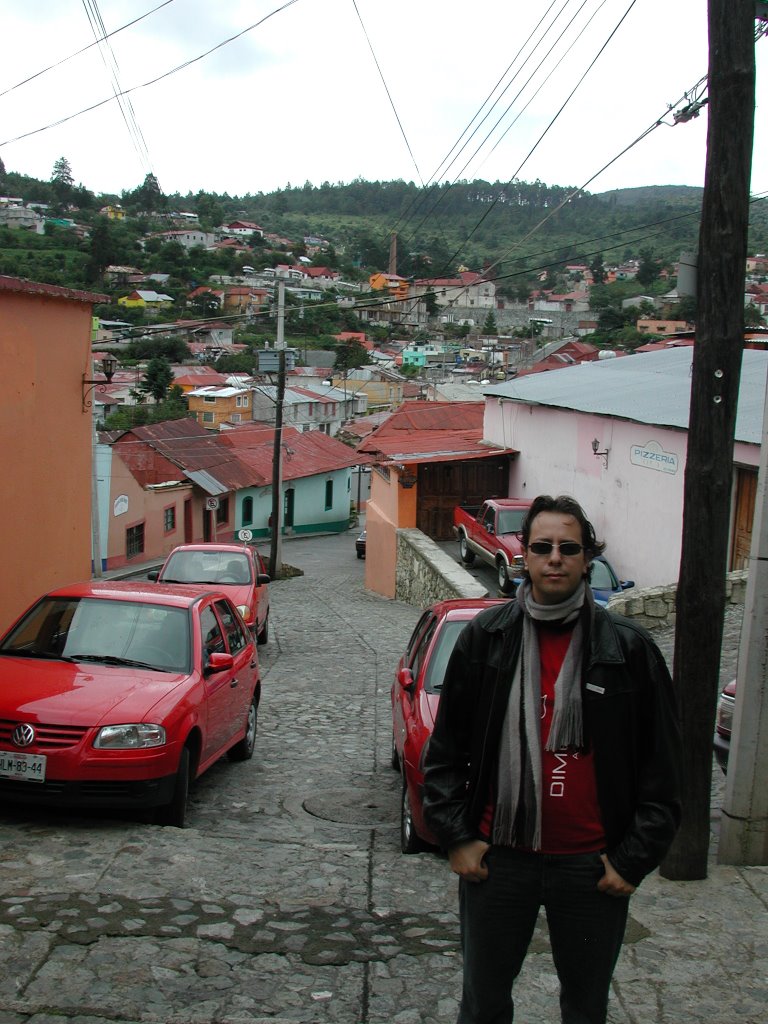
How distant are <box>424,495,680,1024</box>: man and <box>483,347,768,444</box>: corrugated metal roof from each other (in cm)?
1168

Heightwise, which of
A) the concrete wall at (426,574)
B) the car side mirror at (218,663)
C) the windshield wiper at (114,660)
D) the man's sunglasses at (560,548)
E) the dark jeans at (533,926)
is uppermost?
the man's sunglasses at (560,548)

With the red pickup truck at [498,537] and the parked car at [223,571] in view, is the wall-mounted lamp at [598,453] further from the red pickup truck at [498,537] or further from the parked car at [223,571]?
the parked car at [223,571]

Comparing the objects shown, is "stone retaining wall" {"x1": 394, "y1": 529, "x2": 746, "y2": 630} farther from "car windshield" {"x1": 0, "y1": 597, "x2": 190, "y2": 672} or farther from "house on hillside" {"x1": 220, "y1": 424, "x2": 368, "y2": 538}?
"house on hillside" {"x1": 220, "y1": 424, "x2": 368, "y2": 538}

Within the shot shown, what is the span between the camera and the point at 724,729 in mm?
7316

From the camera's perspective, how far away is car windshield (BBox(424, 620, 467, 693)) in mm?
6883

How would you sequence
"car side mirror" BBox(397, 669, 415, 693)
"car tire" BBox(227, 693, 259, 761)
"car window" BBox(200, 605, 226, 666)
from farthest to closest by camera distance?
"car tire" BBox(227, 693, 259, 761) → "car window" BBox(200, 605, 226, 666) → "car side mirror" BBox(397, 669, 415, 693)

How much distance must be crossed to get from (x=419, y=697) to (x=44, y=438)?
8.03m

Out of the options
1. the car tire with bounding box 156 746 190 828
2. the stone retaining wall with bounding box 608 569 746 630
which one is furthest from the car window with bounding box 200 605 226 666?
the stone retaining wall with bounding box 608 569 746 630

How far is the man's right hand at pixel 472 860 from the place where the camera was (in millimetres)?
2873

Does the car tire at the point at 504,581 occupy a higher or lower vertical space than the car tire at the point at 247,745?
lower

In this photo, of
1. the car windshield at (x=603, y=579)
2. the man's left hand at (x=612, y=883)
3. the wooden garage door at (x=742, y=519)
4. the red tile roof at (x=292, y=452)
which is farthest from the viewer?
the red tile roof at (x=292, y=452)

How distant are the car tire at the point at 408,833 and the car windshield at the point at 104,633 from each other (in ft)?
6.25

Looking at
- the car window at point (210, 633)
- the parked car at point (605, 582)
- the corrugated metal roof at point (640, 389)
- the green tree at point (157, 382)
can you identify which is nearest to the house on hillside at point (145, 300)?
the green tree at point (157, 382)

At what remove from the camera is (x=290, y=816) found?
7.37m
